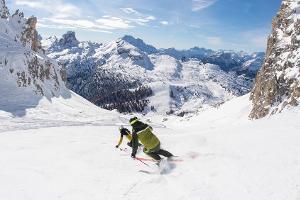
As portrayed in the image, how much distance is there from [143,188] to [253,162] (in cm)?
435

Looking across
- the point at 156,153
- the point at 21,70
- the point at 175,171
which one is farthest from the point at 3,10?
the point at 175,171

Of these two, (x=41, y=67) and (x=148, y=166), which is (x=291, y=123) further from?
(x=41, y=67)

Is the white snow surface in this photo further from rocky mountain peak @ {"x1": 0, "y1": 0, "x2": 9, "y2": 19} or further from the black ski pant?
rocky mountain peak @ {"x1": 0, "y1": 0, "x2": 9, "y2": 19}

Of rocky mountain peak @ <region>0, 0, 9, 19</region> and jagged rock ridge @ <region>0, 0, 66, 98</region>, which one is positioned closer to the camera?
jagged rock ridge @ <region>0, 0, 66, 98</region>

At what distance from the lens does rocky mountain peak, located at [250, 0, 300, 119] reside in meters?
44.3

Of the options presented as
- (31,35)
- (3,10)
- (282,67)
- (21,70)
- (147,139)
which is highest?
(3,10)

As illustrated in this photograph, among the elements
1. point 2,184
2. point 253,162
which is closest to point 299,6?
point 253,162

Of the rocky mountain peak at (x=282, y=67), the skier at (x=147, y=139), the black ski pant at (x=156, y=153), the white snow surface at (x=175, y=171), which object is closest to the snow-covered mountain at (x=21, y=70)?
the rocky mountain peak at (x=282, y=67)

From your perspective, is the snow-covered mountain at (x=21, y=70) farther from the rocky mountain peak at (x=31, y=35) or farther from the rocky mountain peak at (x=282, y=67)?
the rocky mountain peak at (x=282, y=67)

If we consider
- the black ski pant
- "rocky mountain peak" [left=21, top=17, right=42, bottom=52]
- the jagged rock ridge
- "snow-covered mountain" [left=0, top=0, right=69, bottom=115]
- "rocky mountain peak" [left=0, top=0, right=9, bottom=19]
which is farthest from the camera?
"rocky mountain peak" [left=21, top=17, right=42, bottom=52]

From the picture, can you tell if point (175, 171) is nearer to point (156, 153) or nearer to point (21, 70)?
point (156, 153)

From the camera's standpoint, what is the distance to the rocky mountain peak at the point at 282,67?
44.3 metres

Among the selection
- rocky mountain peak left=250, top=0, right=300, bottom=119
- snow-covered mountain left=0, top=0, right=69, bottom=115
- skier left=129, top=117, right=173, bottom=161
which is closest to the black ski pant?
skier left=129, top=117, right=173, bottom=161

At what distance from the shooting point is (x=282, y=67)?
4931cm
